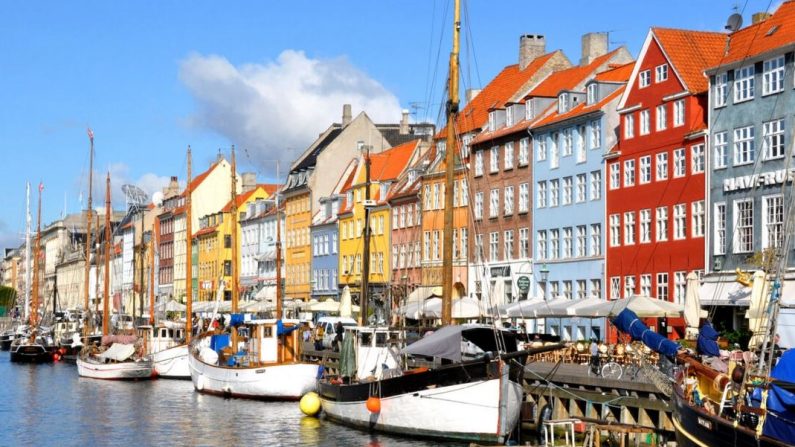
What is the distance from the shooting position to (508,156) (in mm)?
78938

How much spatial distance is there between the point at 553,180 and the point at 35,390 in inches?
1142

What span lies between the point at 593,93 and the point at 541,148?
5.65 m

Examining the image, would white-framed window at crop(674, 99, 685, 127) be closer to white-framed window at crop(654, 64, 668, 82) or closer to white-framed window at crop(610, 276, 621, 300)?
white-framed window at crop(654, 64, 668, 82)

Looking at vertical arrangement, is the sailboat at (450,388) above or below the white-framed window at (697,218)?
below

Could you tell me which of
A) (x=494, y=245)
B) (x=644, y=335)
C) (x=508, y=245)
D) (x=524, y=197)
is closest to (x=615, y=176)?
(x=524, y=197)

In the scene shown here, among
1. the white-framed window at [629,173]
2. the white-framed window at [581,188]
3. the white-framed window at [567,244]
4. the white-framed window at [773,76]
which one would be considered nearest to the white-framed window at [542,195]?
the white-framed window at [567,244]

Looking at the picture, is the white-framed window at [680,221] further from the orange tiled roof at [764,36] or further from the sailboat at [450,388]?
the sailboat at [450,388]

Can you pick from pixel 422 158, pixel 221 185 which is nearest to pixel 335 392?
pixel 422 158

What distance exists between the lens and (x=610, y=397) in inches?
1524

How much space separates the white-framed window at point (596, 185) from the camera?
69062 mm

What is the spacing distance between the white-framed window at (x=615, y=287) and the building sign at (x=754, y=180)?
10.1m

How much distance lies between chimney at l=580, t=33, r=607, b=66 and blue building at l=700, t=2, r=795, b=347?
766 inches

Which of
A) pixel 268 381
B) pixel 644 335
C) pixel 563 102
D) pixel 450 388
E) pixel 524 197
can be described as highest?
pixel 563 102

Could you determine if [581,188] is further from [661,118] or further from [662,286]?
[662,286]
